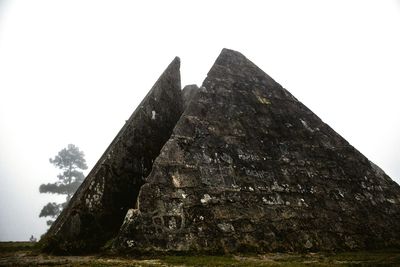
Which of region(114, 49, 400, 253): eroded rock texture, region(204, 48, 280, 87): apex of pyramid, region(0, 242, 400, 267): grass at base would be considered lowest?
region(0, 242, 400, 267): grass at base

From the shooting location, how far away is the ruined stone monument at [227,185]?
3859 millimetres

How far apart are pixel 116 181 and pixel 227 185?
5.69 feet

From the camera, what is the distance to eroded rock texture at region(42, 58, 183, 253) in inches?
153

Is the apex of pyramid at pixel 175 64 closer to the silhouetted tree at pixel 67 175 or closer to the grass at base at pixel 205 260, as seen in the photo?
the grass at base at pixel 205 260

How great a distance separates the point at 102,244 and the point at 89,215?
0.44m

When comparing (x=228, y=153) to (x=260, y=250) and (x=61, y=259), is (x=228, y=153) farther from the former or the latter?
(x=61, y=259)

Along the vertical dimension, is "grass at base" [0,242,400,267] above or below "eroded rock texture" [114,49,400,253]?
below

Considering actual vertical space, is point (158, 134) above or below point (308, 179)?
above

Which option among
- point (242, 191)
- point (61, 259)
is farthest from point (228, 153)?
point (61, 259)

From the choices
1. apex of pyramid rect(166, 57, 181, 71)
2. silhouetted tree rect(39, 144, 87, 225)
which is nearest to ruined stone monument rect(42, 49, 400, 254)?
apex of pyramid rect(166, 57, 181, 71)

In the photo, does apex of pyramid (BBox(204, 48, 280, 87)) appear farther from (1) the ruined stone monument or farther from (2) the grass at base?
(2) the grass at base

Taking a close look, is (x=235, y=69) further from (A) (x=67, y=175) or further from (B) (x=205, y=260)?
(A) (x=67, y=175)

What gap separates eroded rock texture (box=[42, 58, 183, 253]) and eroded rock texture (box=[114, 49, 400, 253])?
41 centimetres

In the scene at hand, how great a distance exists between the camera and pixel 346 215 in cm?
486
